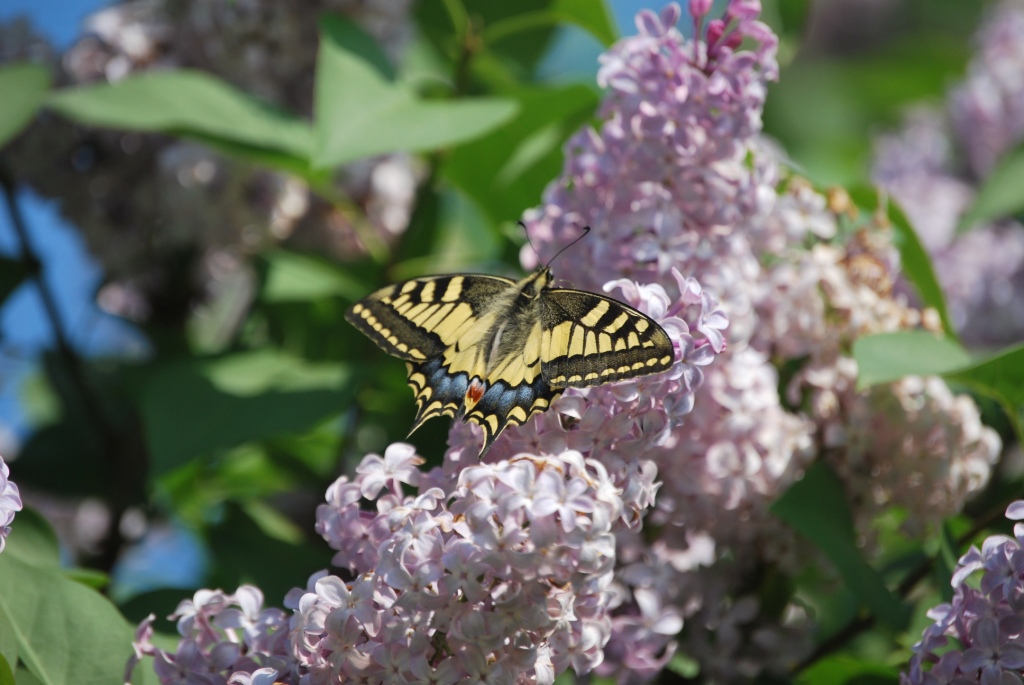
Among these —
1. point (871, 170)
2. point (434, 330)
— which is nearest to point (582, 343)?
point (434, 330)

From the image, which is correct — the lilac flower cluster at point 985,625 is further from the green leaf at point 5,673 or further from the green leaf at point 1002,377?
the green leaf at point 5,673

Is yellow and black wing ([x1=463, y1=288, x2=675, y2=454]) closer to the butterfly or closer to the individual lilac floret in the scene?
the butterfly

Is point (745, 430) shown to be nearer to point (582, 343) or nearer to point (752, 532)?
point (752, 532)

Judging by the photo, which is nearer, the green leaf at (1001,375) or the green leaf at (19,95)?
the green leaf at (1001,375)

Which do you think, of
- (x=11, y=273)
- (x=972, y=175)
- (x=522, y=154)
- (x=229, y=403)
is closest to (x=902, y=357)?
(x=522, y=154)

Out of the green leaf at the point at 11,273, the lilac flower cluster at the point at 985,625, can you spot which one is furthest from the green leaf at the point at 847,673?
the green leaf at the point at 11,273

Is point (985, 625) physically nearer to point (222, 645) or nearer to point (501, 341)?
point (501, 341)
